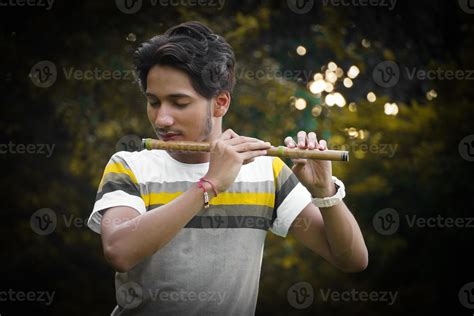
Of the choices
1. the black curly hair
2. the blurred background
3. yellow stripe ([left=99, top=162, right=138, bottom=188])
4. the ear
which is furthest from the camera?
the blurred background

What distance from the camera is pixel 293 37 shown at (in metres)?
6.71

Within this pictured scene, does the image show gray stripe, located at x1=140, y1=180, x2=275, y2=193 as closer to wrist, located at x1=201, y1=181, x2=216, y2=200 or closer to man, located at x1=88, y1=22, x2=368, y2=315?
man, located at x1=88, y1=22, x2=368, y2=315

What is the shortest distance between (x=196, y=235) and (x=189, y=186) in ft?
0.67

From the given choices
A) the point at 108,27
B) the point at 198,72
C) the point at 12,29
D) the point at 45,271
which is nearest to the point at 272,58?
the point at 108,27

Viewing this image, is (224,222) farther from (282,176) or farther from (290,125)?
(290,125)

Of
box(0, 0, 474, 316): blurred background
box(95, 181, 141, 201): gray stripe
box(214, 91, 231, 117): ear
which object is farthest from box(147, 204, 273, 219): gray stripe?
box(0, 0, 474, 316): blurred background

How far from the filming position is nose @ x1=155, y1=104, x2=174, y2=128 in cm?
311

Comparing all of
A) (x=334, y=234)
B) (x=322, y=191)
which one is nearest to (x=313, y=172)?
(x=322, y=191)

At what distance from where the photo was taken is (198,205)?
115 inches

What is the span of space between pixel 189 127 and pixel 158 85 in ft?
0.70

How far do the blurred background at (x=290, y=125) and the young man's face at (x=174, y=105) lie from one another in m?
3.17

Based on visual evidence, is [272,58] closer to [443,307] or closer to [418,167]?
[418,167]

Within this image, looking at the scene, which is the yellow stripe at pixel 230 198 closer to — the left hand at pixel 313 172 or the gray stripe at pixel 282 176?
the gray stripe at pixel 282 176

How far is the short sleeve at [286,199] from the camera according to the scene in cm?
323
